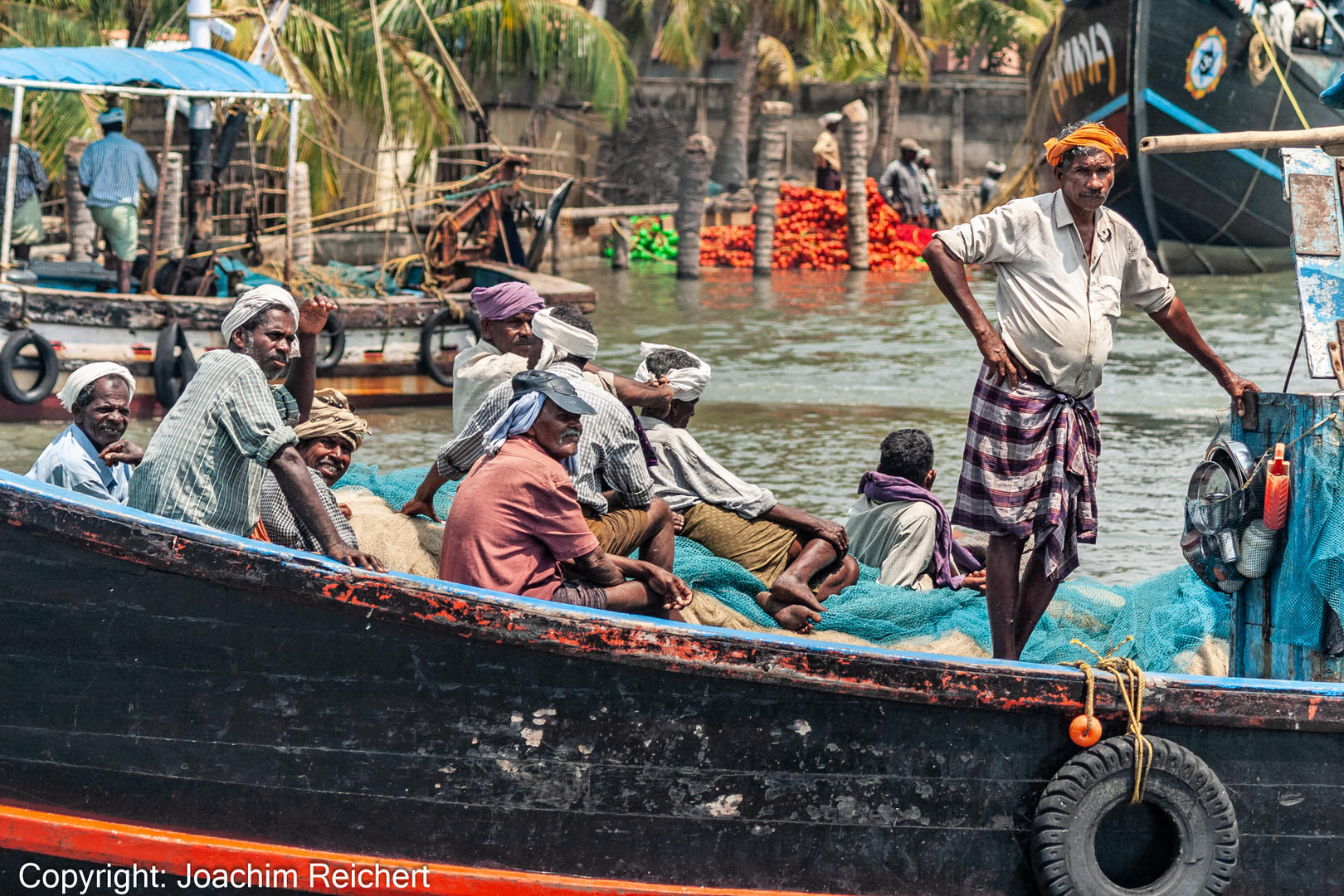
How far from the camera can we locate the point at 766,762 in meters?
3.37

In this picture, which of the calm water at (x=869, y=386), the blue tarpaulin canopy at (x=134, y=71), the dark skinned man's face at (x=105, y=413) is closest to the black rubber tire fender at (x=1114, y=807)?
the dark skinned man's face at (x=105, y=413)

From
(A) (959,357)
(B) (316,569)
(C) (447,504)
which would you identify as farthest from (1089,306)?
(A) (959,357)

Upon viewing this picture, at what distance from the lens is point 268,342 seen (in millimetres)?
3750

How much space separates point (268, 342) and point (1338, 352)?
2675 mm

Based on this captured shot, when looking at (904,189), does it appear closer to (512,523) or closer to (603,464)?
(603,464)

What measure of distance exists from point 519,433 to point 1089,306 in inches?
61.7

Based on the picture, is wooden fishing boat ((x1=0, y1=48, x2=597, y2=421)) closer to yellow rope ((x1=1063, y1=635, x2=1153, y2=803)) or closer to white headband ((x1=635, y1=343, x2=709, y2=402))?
white headband ((x1=635, y1=343, x2=709, y2=402))

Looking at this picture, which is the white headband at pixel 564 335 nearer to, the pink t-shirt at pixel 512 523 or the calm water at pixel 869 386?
the pink t-shirt at pixel 512 523

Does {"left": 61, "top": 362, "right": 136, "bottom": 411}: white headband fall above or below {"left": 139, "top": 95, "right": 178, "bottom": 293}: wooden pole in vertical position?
below

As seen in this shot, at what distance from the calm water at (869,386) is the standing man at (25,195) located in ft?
9.67

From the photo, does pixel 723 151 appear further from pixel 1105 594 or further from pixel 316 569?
pixel 316 569

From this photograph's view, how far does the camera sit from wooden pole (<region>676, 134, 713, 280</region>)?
1984cm

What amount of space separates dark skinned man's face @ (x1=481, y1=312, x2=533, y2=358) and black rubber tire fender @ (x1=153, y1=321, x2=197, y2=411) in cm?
563

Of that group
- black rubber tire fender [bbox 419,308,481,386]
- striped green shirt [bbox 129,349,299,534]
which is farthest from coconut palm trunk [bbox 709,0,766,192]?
striped green shirt [bbox 129,349,299,534]
